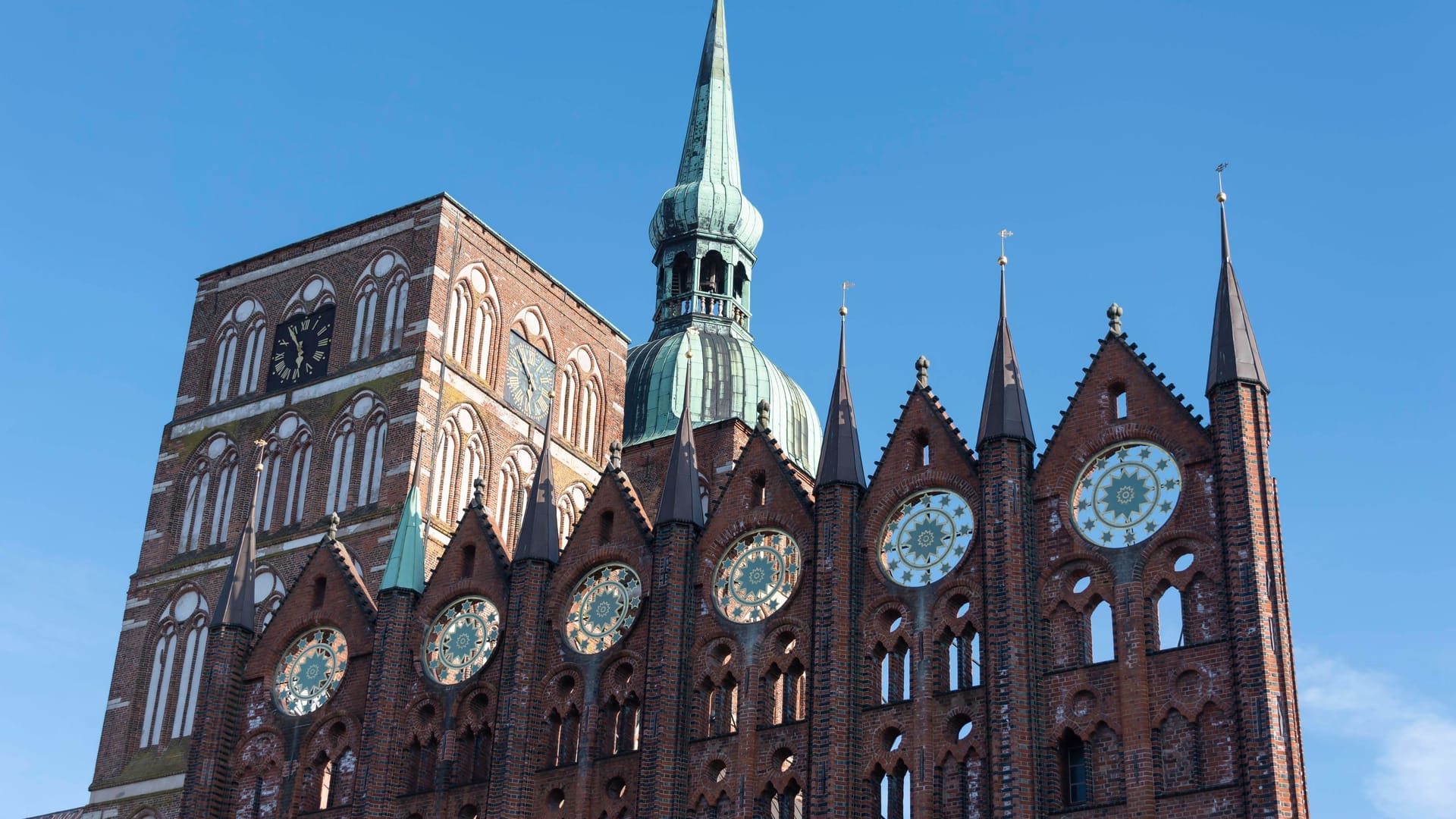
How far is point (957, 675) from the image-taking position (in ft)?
125

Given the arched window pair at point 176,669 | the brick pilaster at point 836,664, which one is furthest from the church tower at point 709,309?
the brick pilaster at point 836,664

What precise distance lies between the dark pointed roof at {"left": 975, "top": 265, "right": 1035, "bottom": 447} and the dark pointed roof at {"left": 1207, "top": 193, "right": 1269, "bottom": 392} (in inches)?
142

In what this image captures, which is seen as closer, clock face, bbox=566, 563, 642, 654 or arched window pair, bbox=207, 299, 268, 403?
clock face, bbox=566, 563, 642, 654

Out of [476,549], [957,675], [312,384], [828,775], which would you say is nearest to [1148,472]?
[957,675]

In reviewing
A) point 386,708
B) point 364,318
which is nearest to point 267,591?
point 364,318

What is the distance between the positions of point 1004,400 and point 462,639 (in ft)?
42.4

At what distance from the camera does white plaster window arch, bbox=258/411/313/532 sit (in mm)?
55250

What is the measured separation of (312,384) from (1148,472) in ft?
86.9

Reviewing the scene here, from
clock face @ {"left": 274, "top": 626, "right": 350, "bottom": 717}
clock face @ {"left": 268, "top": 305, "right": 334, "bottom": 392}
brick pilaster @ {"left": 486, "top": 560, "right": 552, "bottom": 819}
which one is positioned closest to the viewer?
brick pilaster @ {"left": 486, "top": 560, "right": 552, "bottom": 819}

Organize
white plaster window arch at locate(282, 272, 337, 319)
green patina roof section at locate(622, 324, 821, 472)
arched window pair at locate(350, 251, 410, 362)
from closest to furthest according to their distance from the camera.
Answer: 1. arched window pair at locate(350, 251, 410, 362)
2. white plaster window arch at locate(282, 272, 337, 319)
3. green patina roof section at locate(622, 324, 821, 472)

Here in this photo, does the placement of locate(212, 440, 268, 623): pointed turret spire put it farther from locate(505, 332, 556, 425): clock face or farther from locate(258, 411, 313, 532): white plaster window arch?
locate(505, 332, 556, 425): clock face

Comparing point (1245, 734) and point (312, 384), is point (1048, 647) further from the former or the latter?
point (312, 384)

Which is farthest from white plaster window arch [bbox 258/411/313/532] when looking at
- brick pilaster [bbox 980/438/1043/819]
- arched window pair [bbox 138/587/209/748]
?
brick pilaster [bbox 980/438/1043/819]

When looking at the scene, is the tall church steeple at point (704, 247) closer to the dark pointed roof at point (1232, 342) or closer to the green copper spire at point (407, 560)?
the green copper spire at point (407, 560)
